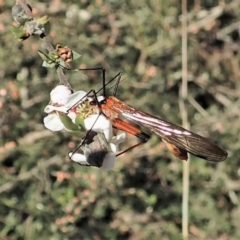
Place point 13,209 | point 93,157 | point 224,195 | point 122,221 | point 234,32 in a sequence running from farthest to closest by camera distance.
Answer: point 234,32 < point 224,195 < point 122,221 < point 13,209 < point 93,157

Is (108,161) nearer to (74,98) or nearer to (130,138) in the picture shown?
(74,98)

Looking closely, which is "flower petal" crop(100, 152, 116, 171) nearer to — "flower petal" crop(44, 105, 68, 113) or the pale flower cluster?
the pale flower cluster

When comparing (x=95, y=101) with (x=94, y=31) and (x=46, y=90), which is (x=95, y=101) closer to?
(x=46, y=90)

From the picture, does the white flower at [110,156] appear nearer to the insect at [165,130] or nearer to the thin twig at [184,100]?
the insect at [165,130]

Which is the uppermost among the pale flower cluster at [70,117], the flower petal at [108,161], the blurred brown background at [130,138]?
the pale flower cluster at [70,117]

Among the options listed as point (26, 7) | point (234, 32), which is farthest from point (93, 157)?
point (234, 32)

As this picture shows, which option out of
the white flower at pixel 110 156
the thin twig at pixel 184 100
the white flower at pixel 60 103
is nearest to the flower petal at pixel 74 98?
the white flower at pixel 60 103

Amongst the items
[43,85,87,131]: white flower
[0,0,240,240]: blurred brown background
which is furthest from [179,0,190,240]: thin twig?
[43,85,87,131]: white flower
